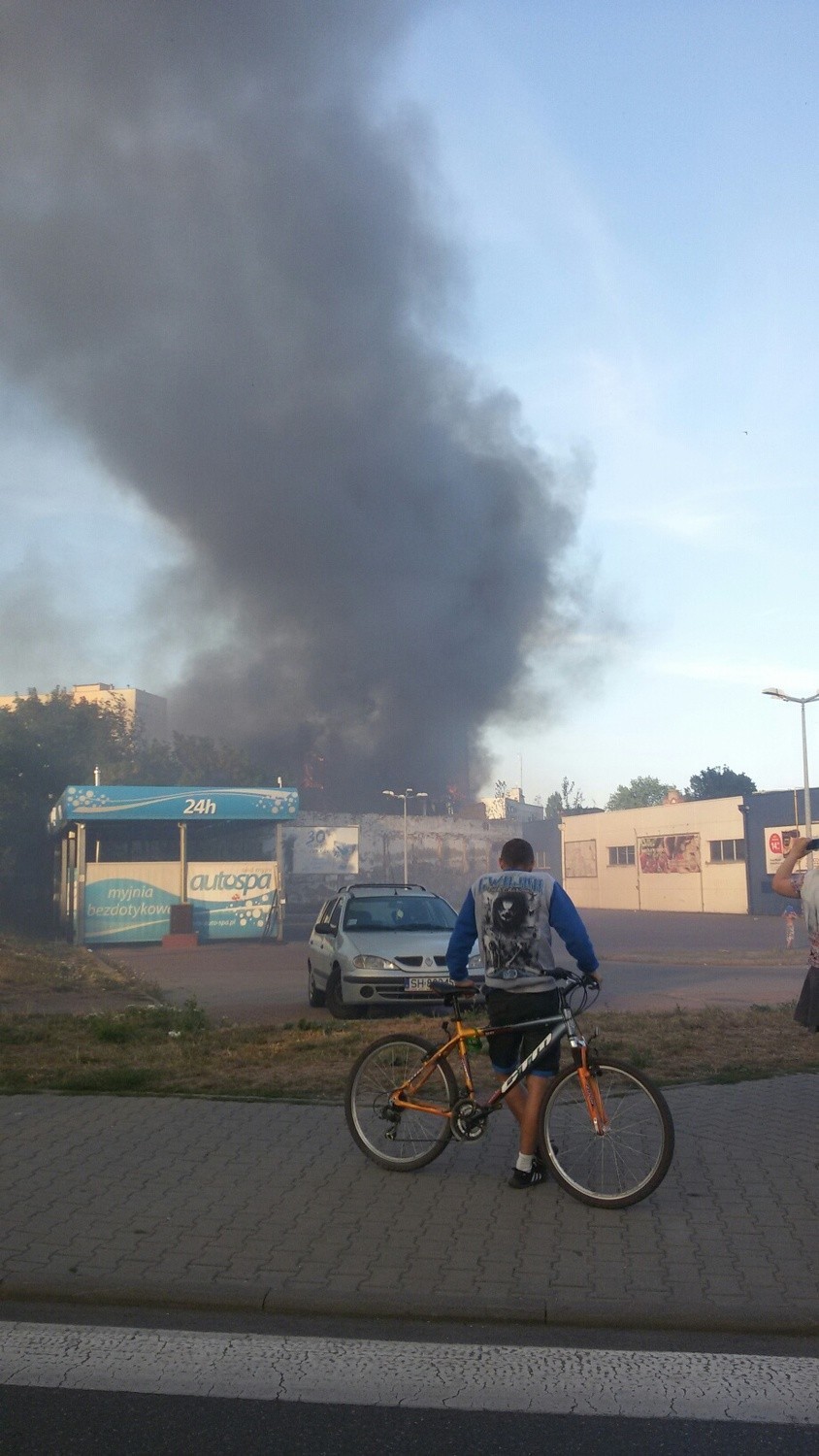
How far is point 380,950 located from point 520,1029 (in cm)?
775

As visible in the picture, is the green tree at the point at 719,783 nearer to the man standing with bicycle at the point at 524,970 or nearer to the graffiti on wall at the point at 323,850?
the graffiti on wall at the point at 323,850

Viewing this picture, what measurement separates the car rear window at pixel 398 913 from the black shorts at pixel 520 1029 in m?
8.33

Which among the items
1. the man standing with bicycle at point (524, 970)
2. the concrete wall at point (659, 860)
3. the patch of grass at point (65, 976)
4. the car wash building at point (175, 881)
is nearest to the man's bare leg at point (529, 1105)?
the man standing with bicycle at point (524, 970)

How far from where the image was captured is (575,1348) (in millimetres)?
3771

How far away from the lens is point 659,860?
60781 millimetres

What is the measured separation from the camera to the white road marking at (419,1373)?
11.0 ft

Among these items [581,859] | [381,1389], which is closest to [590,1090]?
[381,1389]

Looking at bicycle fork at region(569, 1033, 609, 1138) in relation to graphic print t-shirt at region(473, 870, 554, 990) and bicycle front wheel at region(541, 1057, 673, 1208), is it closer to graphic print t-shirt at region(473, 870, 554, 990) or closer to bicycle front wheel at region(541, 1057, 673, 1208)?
bicycle front wheel at region(541, 1057, 673, 1208)

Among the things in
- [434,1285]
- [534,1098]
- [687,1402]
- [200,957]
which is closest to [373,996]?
[534,1098]

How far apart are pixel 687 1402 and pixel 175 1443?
1376mm

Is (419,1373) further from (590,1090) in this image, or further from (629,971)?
(629,971)

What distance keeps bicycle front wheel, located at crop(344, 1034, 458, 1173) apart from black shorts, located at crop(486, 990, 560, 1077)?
299 mm

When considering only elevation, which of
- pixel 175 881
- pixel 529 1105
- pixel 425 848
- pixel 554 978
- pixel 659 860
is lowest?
pixel 529 1105

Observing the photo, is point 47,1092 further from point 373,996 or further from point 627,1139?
point 373,996
